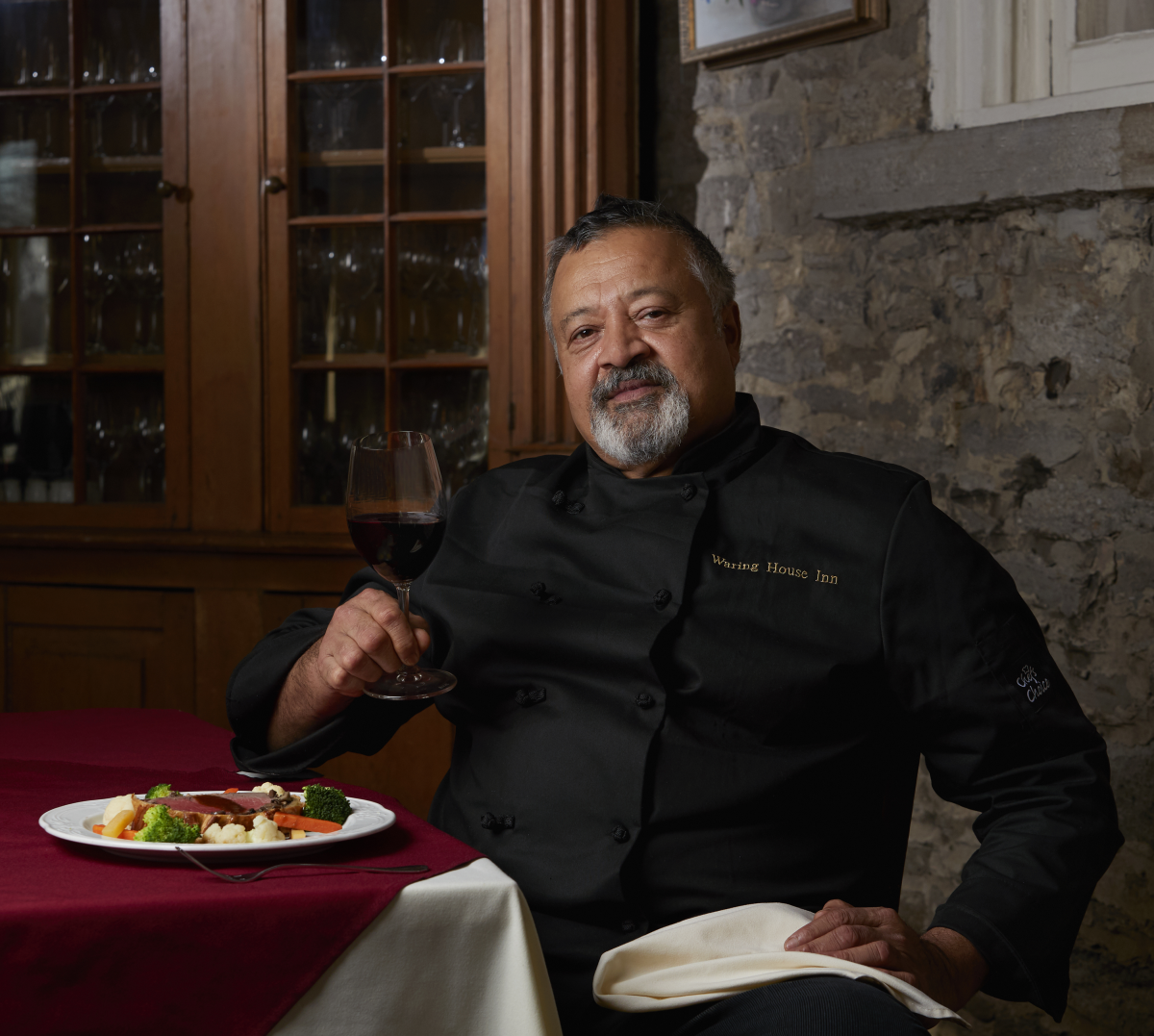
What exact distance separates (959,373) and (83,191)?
248 centimetres

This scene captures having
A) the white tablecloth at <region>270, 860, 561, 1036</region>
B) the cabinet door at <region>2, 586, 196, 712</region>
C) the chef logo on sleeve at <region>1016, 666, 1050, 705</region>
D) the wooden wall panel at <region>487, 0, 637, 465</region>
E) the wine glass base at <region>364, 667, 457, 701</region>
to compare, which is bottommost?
the cabinet door at <region>2, 586, 196, 712</region>

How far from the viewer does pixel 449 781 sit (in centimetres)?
153

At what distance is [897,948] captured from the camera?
1.13 m

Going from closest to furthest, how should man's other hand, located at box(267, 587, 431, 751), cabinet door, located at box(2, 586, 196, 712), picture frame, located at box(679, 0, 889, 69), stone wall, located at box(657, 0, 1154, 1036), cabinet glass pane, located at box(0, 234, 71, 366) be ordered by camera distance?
man's other hand, located at box(267, 587, 431, 751) → stone wall, located at box(657, 0, 1154, 1036) → picture frame, located at box(679, 0, 889, 69) → cabinet door, located at box(2, 586, 196, 712) → cabinet glass pane, located at box(0, 234, 71, 366)

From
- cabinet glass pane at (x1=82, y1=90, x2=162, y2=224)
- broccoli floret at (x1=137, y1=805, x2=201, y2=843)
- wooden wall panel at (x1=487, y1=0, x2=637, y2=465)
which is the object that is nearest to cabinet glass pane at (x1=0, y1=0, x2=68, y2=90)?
cabinet glass pane at (x1=82, y1=90, x2=162, y2=224)

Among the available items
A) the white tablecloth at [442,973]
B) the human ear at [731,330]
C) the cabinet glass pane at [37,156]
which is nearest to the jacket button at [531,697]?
the white tablecloth at [442,973]

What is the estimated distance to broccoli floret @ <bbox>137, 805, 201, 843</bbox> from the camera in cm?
97

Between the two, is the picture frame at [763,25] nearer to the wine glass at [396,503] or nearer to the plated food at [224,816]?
the wine glass at [396,503]

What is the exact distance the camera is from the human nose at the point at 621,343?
1.62m

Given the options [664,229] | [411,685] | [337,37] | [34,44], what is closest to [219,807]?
[411,685]

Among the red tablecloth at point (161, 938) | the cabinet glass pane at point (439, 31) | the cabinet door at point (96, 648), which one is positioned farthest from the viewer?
the cabinet door at point (96, 648)

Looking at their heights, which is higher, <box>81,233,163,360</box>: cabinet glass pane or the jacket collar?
<box>81,233,163,360</box>: cabinet glass pane

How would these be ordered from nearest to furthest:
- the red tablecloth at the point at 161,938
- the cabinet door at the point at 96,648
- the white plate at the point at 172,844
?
the red tablecloth at the point at 161,938 → the white plate at the point at 172,844 → the cabinet door at the point at 96,648

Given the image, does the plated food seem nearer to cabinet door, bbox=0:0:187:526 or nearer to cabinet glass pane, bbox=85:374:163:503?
cabinet door, bbox=0:0:187:526
